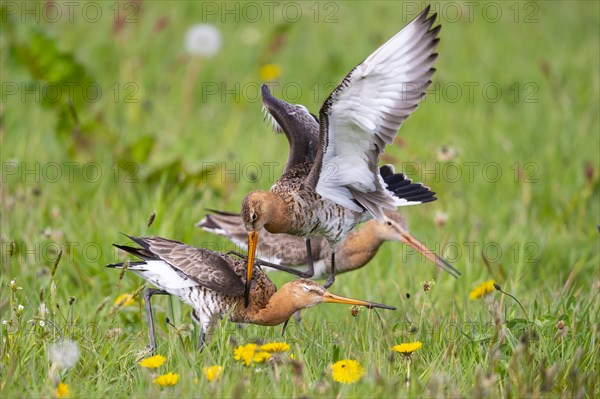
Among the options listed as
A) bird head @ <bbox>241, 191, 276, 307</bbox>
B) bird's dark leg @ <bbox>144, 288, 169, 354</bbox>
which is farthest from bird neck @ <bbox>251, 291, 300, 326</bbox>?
bird's dark leg @ <bbox>144, 288, 169, 354</bbox>

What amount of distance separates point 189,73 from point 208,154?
1912 millimetres

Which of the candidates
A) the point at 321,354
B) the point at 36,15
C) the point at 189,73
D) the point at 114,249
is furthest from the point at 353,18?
the point at 321,354

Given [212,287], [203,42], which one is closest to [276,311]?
[212,287]

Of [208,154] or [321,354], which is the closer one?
[321,354]

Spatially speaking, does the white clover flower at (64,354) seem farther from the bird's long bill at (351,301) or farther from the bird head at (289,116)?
the bird head at (289,116)

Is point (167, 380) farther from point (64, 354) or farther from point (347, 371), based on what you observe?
point (347, 371)

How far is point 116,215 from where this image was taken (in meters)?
7.59

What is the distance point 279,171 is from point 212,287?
3311mm

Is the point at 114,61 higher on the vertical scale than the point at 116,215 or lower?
higher

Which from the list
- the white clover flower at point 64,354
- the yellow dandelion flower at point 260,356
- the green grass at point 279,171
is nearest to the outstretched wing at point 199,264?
the green grass at point 279,171

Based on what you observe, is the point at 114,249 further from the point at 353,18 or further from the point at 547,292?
the point at 353,18

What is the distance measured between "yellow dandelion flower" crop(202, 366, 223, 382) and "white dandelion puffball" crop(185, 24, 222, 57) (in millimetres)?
6673

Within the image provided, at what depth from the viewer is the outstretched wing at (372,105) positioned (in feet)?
17.5

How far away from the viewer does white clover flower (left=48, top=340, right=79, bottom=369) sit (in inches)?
178
